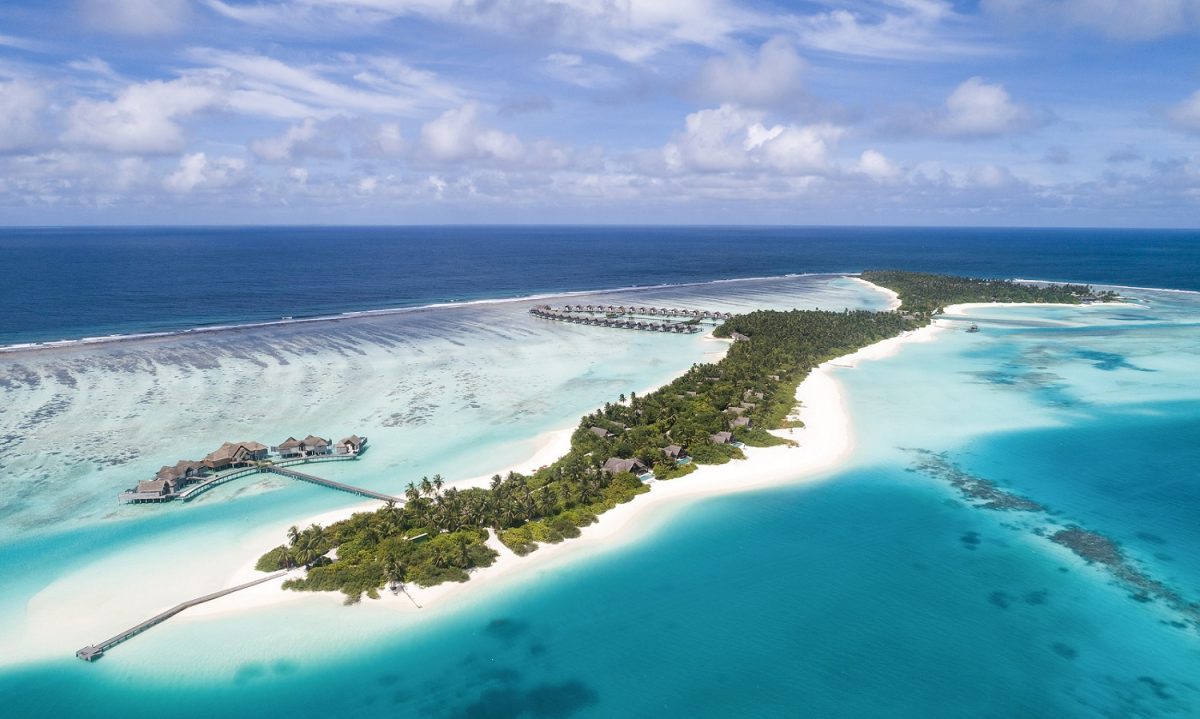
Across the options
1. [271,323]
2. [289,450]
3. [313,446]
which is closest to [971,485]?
[313,446]

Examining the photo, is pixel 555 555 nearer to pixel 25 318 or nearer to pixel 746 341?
pixel 746 341

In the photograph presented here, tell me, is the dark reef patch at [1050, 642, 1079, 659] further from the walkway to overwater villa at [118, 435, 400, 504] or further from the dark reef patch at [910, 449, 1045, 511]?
the walkway to overwater villa at [118, 435, 400, 504]

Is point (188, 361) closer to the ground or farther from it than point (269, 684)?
farther from it

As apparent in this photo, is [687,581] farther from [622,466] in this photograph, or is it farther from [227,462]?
[227,462]

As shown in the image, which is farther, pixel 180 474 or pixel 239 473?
pixel 239 473

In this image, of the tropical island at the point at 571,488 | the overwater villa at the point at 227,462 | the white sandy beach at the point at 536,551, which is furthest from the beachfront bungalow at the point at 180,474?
the tropical island at the point at 571,488

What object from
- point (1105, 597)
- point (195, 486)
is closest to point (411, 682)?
point (195, 486)

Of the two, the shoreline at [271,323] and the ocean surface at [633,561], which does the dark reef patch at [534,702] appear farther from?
the shoreline at [271,323]
